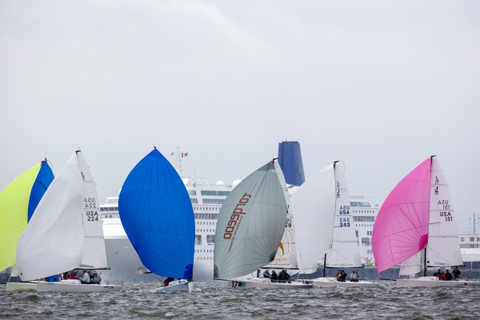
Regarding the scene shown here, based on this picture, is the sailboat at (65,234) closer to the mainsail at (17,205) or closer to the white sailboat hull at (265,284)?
the mainsail at (17,205)

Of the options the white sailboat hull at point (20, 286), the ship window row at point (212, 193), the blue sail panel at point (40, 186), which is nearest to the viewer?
the white sailboat hull at point (20, 286)

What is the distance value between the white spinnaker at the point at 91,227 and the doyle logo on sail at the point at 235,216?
461 centimetres

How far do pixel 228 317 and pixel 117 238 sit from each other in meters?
33.0

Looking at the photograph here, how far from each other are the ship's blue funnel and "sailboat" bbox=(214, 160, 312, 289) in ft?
146

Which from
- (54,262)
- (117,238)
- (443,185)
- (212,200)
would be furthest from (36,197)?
(212,200)

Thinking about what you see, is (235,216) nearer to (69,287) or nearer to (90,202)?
(90,202)

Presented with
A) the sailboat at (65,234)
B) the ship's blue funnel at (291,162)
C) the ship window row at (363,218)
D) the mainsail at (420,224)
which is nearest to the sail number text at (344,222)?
the mainsail at (420,224)

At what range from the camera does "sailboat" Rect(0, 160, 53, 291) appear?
3219 centimetres

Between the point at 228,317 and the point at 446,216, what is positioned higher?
the point at 446,216

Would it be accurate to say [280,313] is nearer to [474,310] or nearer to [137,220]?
[474,310]

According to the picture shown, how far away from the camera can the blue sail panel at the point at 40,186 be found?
32938 mm

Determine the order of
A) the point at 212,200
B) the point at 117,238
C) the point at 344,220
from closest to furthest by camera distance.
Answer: the point at 344,220
the point at 117,238
the point at 212,200

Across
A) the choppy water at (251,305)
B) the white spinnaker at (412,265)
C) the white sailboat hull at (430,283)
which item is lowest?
the choppy water at (251,305)

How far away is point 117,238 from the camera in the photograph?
2110 inches
